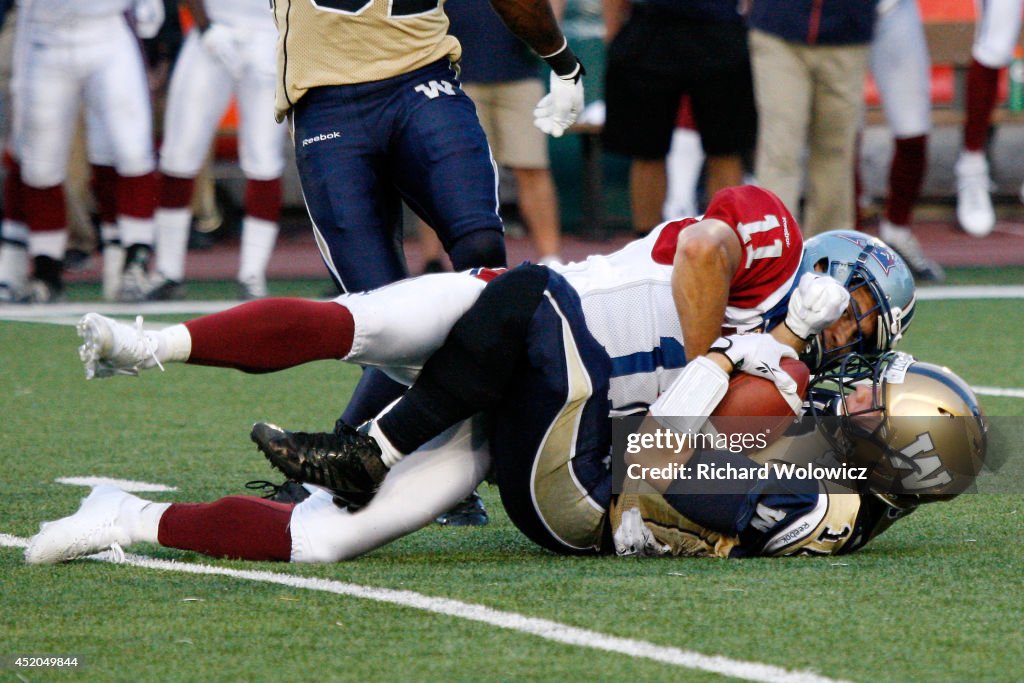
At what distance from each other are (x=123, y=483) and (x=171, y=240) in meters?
4.15

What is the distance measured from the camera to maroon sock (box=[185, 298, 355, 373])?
2975mm

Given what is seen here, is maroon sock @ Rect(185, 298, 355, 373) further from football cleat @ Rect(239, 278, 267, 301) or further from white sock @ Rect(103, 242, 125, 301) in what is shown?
white sock @ Rect(103, 242, 125, 301)

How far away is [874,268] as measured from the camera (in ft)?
11.7

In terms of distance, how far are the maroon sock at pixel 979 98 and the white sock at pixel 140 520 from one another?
22.9ft

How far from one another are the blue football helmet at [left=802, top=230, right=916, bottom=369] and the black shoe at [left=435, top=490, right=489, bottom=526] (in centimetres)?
82

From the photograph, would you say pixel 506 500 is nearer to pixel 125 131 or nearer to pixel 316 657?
pixel 316 657

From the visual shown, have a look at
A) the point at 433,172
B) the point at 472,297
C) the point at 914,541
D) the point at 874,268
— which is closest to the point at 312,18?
the point at 433,172

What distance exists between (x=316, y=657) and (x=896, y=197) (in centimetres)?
672

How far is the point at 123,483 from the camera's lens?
13.8ft

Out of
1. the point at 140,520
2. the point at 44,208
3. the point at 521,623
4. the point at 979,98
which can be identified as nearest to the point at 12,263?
the point at 44,208

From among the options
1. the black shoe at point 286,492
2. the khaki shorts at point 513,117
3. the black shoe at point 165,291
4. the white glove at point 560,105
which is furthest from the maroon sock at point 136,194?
the black shoe at point 286,492

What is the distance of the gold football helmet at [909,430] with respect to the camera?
3291 mm

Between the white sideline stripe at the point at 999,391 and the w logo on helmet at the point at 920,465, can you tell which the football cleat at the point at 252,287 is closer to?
the white sideline stripe at the point at 999,391

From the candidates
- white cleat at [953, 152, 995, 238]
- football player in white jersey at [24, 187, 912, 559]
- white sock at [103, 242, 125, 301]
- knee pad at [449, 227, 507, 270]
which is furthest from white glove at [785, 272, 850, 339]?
white cleat at [953, 152, 995, 238]
